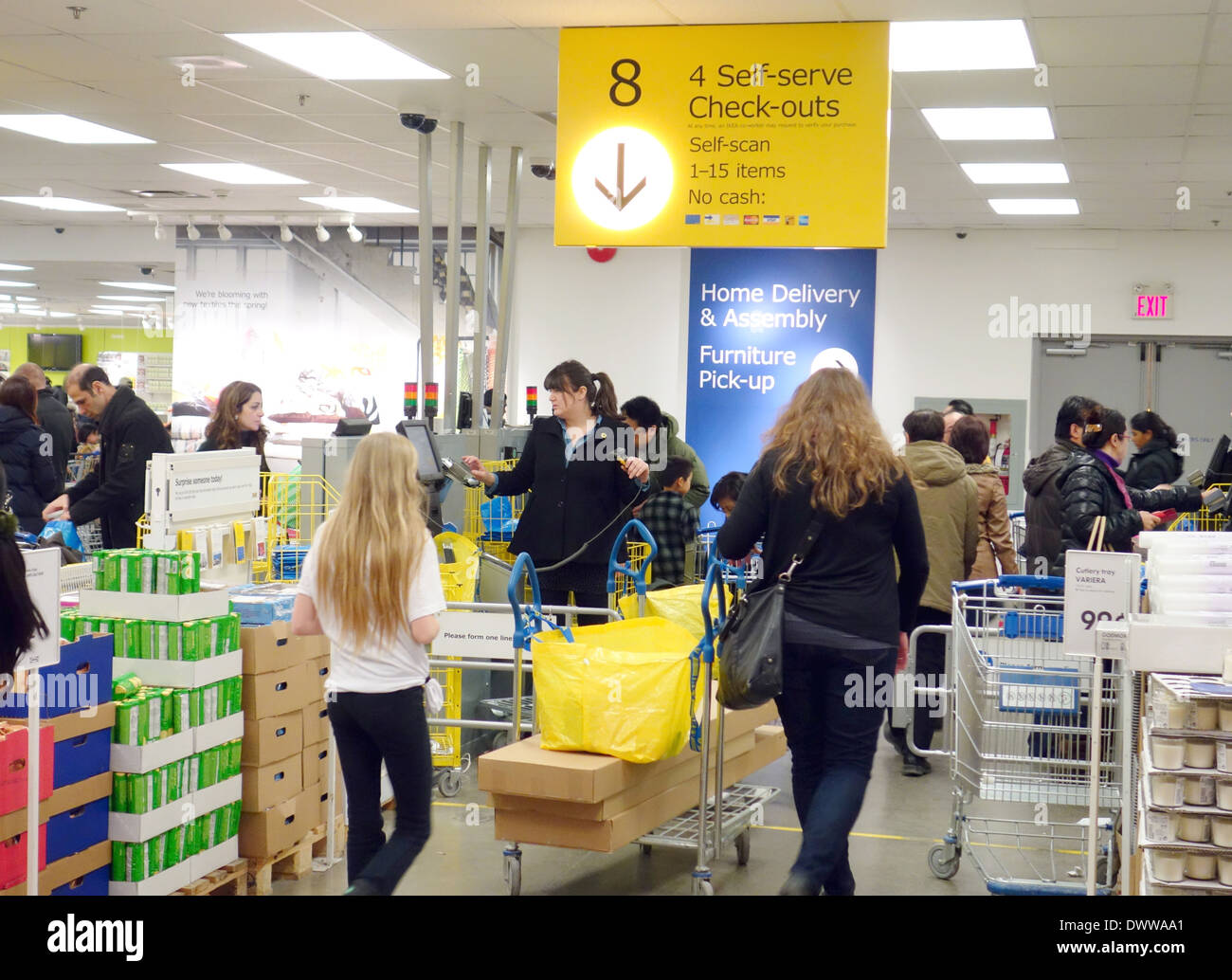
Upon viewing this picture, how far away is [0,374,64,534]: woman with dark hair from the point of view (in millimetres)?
6906

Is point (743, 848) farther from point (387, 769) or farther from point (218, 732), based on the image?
point (218, 732)

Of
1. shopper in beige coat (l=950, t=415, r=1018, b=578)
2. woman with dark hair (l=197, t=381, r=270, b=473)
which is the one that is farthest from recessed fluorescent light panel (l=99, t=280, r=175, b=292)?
shopper in beige coat (l=950, t=415, r=1018, b=578)

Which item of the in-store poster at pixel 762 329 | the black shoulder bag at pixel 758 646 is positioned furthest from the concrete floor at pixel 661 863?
the in-store poster at pixel 762 329

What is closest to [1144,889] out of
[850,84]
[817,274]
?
[850,84]

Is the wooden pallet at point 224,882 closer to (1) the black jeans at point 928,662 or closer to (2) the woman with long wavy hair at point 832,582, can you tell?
(2) the woman with long wavy hair at point 832,582

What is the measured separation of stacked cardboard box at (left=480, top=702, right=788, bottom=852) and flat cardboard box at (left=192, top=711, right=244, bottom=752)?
0.81m

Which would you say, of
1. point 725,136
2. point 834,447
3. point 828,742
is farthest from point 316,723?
point 725,136

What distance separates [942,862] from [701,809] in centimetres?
105

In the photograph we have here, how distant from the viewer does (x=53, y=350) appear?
28.0 metres

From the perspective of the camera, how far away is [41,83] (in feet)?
24.3

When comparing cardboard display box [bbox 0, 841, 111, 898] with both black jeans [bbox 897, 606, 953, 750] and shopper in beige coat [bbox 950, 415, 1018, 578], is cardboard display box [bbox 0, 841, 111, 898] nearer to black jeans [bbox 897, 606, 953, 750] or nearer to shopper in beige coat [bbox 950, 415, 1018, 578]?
black jeans [bbox 897, 606, 953, 750]

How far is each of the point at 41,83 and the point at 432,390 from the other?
2.97 m
